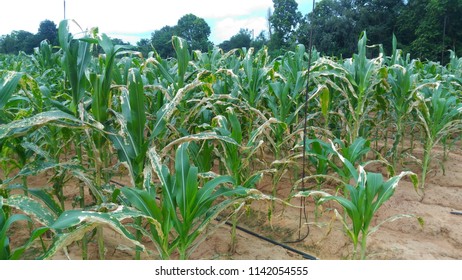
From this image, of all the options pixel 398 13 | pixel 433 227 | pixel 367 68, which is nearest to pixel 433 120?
pixel 367 68

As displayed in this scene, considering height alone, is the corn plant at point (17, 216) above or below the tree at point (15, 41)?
below

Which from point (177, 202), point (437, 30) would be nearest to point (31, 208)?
point (177, 202)

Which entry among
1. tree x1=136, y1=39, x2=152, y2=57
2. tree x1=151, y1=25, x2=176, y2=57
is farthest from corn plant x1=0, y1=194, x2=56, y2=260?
tree x1=151, y1=25, x2=176, y2=57

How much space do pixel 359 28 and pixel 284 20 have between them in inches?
266

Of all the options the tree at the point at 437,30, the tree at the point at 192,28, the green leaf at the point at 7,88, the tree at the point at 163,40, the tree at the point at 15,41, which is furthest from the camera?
the tree at the point at 192,28

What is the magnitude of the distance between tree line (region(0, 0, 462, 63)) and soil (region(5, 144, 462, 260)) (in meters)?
11.8

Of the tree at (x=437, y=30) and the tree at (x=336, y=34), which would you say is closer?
the tree at (x=437, y=30)

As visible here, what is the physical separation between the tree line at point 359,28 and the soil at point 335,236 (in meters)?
11.8

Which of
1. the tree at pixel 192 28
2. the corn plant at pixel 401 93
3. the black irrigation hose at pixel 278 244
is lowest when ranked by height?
the black irrigation hose at pixel 278 244

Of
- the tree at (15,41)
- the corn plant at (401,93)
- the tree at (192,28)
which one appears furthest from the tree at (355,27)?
the tree at (15,41)

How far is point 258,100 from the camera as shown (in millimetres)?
3295

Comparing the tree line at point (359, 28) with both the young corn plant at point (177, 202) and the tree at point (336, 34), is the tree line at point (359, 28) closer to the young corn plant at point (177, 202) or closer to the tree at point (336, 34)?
the tree at point (336, 34)

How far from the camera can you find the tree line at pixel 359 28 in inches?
728

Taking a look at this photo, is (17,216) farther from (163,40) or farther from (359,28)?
(163,40)
